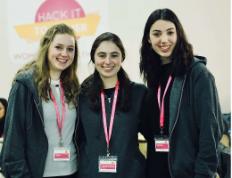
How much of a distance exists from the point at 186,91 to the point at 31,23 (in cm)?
294

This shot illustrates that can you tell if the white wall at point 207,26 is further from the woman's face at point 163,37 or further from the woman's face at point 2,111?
the woman's face at point 163,37

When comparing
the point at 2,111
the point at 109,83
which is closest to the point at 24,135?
the point at 109,83

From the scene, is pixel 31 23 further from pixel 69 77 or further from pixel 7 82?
pixel 69 77

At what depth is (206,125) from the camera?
164 centimetres

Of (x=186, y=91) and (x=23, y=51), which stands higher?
(x=23, y=51)

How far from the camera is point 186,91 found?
1.73 meters

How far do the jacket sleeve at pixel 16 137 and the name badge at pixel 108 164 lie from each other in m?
0.42

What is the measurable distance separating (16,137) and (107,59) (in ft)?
2.37

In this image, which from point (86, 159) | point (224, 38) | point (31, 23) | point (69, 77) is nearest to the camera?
point (86, 159)

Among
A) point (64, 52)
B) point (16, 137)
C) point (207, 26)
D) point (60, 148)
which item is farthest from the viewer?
point (207, 26)

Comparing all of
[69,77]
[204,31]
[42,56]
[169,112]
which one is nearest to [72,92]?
[69,77]

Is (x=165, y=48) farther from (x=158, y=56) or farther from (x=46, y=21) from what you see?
(x=46, y=21)

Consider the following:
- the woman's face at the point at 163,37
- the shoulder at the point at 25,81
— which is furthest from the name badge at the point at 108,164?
the woman's face at the point at 163,37

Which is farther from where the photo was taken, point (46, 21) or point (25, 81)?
point (46, 21)
